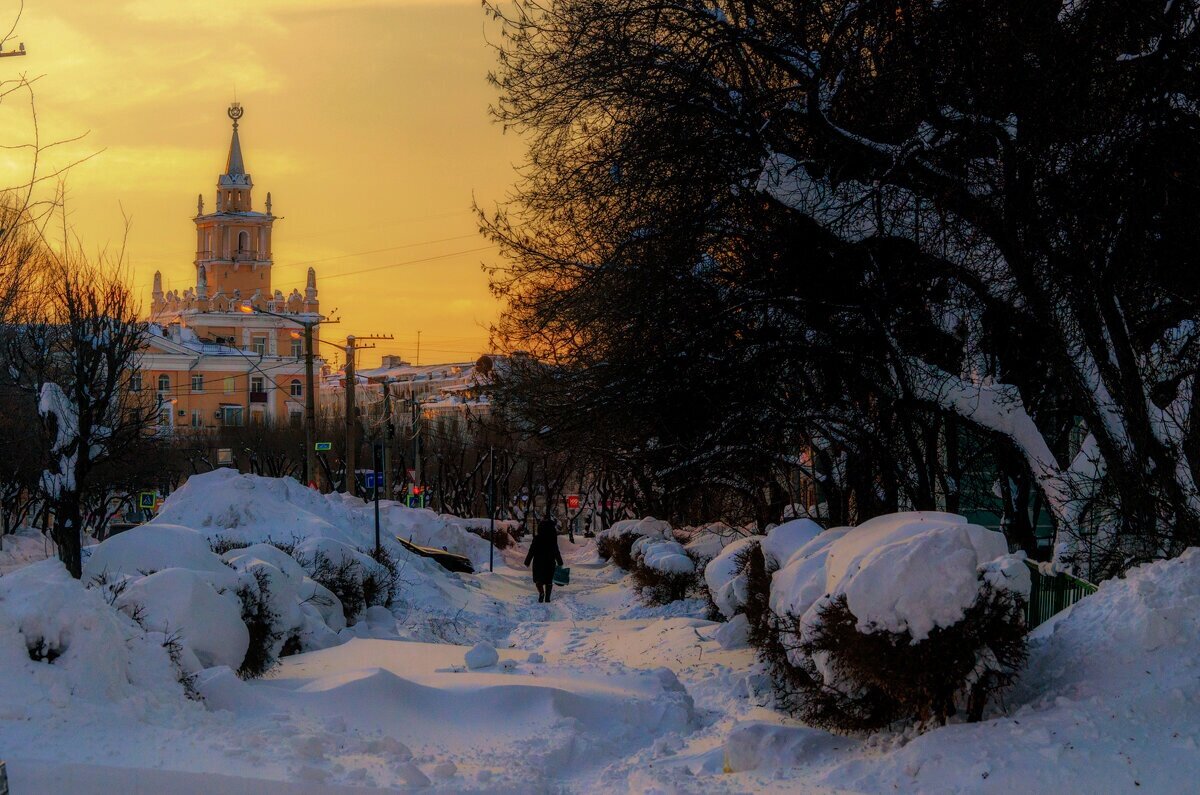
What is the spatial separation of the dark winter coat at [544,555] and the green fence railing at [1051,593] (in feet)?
48.5

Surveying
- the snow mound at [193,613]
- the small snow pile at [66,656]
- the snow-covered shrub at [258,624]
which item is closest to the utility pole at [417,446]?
the snow-covered shrub at [258,624]

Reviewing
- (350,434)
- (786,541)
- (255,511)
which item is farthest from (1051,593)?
(350,434)

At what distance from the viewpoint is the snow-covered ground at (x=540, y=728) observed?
7.04m

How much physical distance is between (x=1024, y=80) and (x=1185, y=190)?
1.47 metres

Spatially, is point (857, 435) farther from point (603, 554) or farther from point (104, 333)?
point (603, 554)

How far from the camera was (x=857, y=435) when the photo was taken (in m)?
15.1

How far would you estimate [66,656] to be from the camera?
320 inches

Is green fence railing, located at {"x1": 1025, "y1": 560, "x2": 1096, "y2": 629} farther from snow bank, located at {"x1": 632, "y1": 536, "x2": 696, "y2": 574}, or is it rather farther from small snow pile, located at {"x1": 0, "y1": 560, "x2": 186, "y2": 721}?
snow bank, located at {"x1": 632, "y1": 536, "x2": 696, "y2": 574}

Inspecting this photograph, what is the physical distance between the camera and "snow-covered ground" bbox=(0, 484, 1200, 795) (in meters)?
7.04

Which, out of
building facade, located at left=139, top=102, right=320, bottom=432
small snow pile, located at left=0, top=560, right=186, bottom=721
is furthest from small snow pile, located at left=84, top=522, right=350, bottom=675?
building facade, located at left=139, top=102, right=320, bottom=432

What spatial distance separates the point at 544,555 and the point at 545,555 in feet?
0.08

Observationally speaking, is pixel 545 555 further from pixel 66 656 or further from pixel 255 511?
pixel 66 656

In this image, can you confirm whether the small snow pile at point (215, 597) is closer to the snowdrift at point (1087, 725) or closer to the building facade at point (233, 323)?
the snowdrift at point (1087, 725)

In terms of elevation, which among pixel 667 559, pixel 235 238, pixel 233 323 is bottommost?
pixel 667 559
